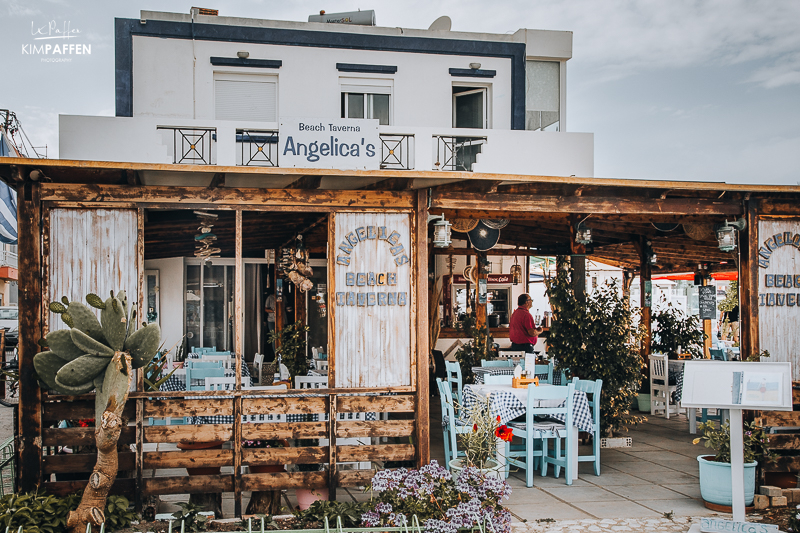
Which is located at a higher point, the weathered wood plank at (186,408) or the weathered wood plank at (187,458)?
the weathered wood plank at (186,408)

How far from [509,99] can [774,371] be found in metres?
8.15

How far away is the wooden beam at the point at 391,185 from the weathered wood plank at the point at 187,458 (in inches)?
105

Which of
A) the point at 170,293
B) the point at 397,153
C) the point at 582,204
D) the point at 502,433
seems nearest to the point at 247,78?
the point at 397,153

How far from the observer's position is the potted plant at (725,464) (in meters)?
5.40

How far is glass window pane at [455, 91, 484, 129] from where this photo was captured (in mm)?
11867

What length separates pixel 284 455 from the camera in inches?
213

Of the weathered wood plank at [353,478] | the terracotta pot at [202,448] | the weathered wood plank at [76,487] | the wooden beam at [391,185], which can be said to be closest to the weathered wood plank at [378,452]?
the weathered wood plank at [353,478]

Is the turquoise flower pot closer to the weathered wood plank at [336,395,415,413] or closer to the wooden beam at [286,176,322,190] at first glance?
the weathered wood plank at [336,395,415,413]

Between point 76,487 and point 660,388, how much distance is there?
851 centimetres

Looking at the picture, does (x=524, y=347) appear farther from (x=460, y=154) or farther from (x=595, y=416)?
(x=460, y=154)

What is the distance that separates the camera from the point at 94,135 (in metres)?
8.07

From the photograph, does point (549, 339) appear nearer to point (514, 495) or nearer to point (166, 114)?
point (514, 495)

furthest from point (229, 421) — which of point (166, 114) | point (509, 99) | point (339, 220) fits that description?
point (509, 99)

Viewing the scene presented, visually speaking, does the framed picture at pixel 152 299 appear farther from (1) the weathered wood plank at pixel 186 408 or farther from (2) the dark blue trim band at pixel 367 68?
(1) the weathered wood plank at pixel 186 408
